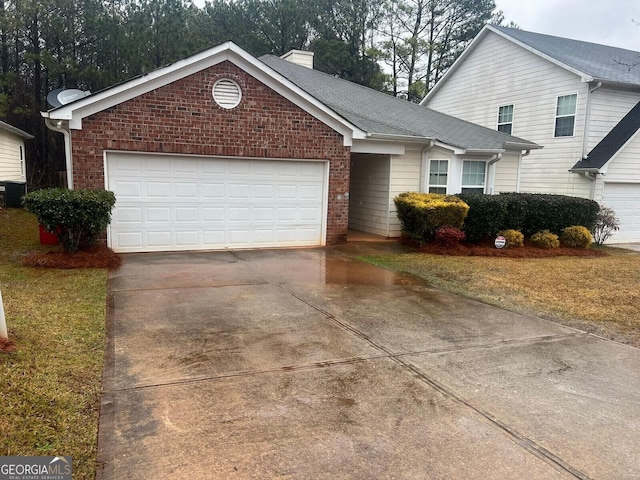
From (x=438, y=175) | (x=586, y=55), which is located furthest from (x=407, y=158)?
(x=586, y=55)

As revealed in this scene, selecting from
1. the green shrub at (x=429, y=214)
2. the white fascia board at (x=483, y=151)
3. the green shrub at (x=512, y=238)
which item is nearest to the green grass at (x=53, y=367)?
the green shrub at (x=429, y=214)

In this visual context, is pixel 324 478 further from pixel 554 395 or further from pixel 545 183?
pixel 545 183

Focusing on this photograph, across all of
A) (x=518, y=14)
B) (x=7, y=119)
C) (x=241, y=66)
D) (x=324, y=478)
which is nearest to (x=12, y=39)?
(x=7, y=119)

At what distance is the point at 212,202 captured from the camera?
435 inches

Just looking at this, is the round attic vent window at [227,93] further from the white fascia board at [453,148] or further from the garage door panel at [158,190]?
the white fascia board at [453,148]

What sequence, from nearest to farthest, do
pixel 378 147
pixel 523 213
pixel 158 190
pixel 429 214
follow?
pixel 158 190, pixel 429 214, pixel 523 213, pixel 378 147

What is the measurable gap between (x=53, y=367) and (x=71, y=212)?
5.12 m

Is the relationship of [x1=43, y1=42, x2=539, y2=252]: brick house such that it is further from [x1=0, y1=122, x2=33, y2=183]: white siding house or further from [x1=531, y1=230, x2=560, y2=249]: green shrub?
[x1=0, y1=122, x2=33, y2=183]: white siding house

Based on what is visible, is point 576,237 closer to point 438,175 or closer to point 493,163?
point 493,163

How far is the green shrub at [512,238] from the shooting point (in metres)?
12.1

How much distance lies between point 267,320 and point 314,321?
57 centimetres

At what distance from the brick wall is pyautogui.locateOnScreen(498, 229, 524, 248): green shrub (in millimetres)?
4197

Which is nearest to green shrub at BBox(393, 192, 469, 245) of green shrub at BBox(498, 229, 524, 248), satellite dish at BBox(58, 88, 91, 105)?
green shrub at BBox(498, 229, 524, 248)

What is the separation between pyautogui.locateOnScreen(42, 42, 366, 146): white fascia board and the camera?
9.47 metres
